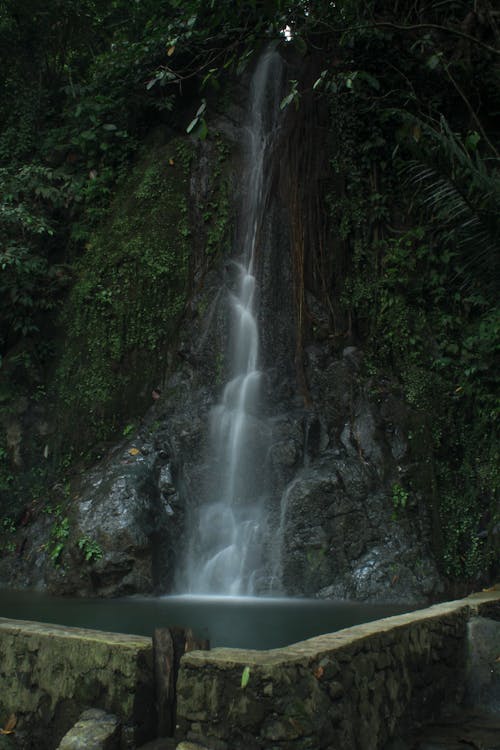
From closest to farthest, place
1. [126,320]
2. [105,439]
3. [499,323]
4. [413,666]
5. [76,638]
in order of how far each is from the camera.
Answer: [76,638] → [413,666] → [499,323] → [105,439] → [126,320]

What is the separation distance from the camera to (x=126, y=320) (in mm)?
9211

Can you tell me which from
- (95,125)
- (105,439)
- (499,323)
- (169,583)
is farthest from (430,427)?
(95,125)

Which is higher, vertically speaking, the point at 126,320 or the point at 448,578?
Answer: the point at 126,320

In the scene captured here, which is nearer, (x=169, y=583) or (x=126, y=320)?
(x=169, y=583)

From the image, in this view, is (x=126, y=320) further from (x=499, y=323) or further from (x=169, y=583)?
(x=499, y=323)

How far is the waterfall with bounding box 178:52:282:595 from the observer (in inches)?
276

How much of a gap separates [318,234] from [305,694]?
7.32m

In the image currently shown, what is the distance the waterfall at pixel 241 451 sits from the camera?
7.01 metres

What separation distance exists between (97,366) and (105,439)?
1.00 metres

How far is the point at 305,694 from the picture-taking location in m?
2.78

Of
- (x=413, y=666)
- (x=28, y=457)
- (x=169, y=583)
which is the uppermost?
(x=28, y=457)

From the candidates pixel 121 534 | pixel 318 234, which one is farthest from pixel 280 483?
pixel 318 234

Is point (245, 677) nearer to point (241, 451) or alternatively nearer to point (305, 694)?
point (305, 694)

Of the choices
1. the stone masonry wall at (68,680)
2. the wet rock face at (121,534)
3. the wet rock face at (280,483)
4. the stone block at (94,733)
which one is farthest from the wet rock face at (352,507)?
the stone block at (94,733)
